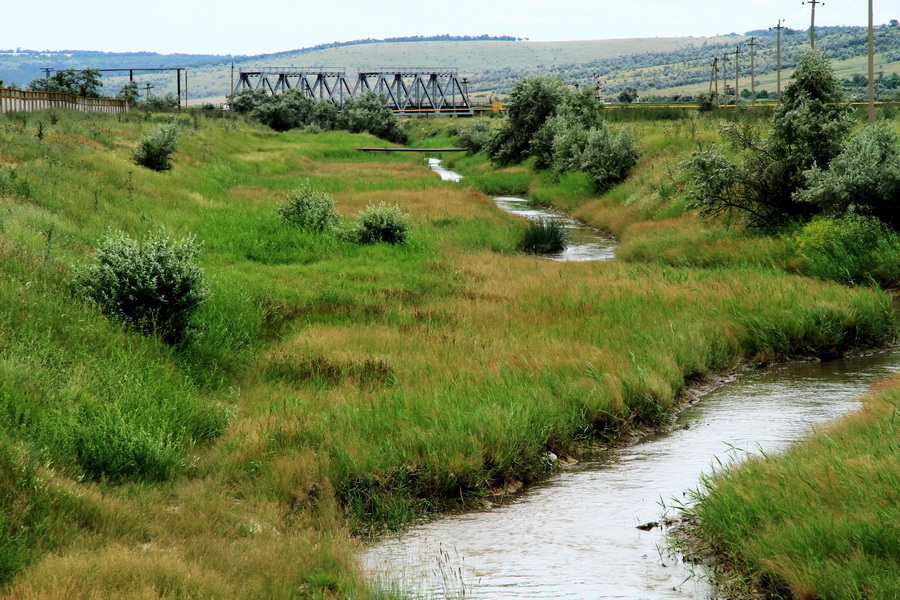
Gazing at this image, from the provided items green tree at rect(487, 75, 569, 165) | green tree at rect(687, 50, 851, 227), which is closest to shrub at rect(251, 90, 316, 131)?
green tree at rect(487, 75, 569, 165)

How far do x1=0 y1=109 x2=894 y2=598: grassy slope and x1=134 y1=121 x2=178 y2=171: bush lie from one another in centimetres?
757

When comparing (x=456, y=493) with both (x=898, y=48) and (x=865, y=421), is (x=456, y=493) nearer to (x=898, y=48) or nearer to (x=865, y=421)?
(x=865, y=421)

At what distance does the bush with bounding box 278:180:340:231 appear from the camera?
23047mm

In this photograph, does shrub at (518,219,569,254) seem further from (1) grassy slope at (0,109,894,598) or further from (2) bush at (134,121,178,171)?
(2) bush at (134,121,178,171)

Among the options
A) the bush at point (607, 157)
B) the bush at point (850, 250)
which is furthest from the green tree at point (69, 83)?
the bush at point (850, 250)

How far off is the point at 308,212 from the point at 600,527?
54.4ft

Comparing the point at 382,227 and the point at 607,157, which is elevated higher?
the point at 607,157

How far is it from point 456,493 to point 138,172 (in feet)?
71.0

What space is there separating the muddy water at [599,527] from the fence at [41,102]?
1581 inches

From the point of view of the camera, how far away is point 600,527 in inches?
327

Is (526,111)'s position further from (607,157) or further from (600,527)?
(600,527)

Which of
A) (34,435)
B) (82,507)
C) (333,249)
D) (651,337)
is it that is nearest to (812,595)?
(82,507)

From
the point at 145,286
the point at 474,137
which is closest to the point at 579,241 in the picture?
the point at 145,286

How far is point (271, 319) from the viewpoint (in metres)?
14.6
